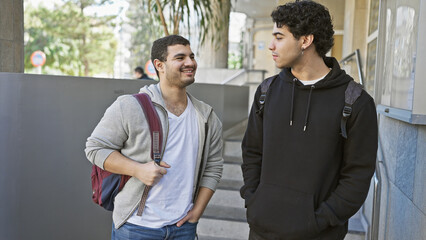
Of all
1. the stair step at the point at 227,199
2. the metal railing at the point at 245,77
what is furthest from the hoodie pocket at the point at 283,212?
the metal railing at the point at 245,77

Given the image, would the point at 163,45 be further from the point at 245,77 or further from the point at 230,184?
the point at 245,77

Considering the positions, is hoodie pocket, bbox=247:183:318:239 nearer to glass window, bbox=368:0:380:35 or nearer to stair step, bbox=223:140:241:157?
stair step, bbox=223:140:241:157

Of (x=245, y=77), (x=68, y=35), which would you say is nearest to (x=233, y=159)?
(x=245, y=77)

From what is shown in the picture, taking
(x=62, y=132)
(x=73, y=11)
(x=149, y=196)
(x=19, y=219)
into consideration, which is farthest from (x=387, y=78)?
(x=73, y=11)

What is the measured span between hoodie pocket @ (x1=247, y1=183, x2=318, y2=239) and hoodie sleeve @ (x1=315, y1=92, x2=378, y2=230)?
5 cm

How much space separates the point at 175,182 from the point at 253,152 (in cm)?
40

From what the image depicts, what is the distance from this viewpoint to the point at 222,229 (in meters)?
4.36

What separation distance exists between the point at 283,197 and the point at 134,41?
35586mm

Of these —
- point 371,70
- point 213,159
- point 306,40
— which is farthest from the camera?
point 371,70

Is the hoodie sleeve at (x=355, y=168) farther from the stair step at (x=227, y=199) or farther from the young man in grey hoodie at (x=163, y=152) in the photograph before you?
the stair step at (x=227, y=199)

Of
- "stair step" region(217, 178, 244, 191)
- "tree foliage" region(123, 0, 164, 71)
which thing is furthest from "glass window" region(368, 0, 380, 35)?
"tree foliage" region(123, 0, 164, 71)

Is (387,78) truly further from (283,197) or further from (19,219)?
(19,219)

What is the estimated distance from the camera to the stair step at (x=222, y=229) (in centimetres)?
432

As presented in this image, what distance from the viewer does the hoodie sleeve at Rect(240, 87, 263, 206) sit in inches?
75.4
